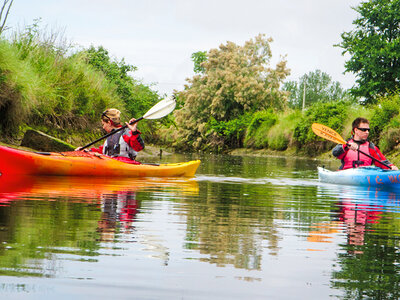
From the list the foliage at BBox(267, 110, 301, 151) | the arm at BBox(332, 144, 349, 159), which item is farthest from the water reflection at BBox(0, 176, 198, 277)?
the foliage at BBox(267, 110, 301, 151)

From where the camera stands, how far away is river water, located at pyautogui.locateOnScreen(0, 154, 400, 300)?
2.70 m

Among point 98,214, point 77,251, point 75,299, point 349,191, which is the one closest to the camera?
point 75,299

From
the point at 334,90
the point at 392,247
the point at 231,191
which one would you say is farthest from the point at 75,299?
the point at 334,90

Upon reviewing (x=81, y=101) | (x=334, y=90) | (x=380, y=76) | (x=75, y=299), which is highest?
(x=334, y=90)

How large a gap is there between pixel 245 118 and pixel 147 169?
29.8 metres

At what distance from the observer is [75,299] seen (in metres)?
2.44

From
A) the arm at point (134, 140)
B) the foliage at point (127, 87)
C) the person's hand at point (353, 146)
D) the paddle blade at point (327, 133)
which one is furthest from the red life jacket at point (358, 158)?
the foliage at point (127, 87)

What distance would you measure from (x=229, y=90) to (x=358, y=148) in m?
30.3

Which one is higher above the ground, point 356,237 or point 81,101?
point 81,101

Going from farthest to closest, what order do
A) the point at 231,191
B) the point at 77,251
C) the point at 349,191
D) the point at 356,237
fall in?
the point at 349,191, the point at 231,191, the point at 356,237, the point at 77,251

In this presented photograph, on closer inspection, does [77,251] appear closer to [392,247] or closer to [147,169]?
[392,247]

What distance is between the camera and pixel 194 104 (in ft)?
140

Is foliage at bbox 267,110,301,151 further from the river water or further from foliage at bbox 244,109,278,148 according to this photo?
the river water

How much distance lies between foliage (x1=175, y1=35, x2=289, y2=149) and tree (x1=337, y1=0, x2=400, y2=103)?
6.89 meters
